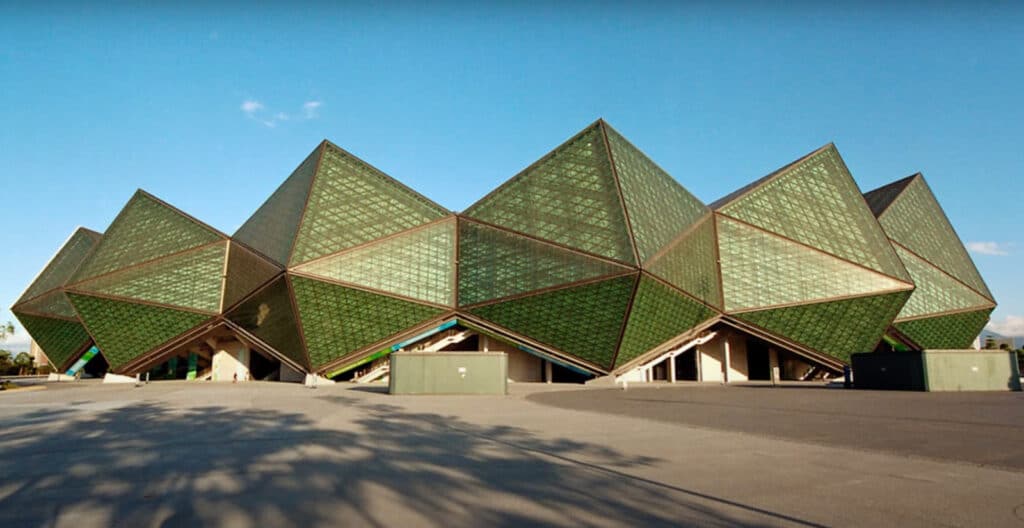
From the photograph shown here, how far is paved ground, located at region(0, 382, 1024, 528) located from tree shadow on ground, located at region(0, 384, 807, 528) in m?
0.03

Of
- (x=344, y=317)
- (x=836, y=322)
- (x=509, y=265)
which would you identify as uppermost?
(x=509, y=265)

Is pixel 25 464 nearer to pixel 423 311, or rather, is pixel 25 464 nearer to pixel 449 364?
pixel 449 364

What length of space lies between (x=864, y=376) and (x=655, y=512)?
29848 mm

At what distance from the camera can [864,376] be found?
3044 centimetres

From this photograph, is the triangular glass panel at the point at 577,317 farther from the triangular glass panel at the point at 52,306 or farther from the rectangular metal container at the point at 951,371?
the triangular glass panel at the point at 52,306

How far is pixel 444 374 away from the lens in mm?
24812

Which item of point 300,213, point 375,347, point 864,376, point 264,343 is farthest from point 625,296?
point 264,343

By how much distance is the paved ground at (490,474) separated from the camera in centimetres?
587

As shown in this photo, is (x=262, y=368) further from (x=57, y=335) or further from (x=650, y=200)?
(x=650, y=200)

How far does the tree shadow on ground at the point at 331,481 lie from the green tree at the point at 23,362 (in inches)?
2419

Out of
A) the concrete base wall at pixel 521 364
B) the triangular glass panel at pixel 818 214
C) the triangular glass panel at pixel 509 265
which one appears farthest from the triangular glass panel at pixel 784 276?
the concrete base wall at pixel 521 364

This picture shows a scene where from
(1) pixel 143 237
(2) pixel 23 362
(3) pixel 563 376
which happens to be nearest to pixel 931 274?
(3) pixel 563 376

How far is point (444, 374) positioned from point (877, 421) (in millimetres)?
15768

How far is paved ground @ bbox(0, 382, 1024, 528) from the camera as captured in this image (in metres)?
5.87
